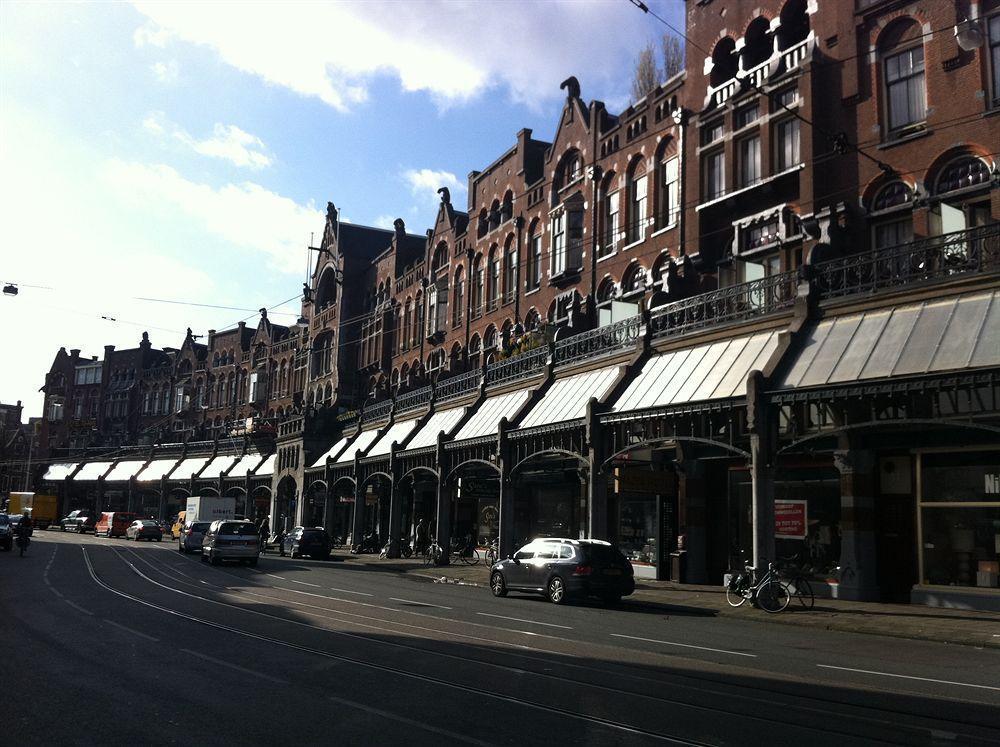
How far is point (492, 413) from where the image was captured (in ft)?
112

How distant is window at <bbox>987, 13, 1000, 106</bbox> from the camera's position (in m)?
21.3

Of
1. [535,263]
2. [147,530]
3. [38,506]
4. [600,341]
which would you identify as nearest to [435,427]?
[535,263]

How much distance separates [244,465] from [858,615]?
5672cm

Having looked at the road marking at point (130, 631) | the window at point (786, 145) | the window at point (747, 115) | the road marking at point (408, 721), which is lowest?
the road marking at point (130, 631)

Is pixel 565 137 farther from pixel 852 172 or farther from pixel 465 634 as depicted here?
pixel 465 634

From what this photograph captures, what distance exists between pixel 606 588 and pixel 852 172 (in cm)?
1346

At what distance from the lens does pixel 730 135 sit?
28.1 metres

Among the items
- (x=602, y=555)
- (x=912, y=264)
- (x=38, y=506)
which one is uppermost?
(x=912, y=264)

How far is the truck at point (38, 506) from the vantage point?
2822 inches

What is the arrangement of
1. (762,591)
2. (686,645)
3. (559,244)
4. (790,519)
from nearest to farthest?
(686,645) < (762,591) < (790,519) < (559,244)

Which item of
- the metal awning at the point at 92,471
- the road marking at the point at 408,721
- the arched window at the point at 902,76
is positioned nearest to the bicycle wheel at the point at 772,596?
the arched window at the point at 902,76

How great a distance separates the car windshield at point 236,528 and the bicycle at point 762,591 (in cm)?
2020

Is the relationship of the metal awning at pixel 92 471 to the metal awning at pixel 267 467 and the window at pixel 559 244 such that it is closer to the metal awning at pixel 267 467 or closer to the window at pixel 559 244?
the metal awning at pixel 267 467

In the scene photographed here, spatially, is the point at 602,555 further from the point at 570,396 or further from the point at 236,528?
the point at 236,528
